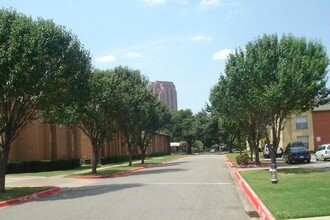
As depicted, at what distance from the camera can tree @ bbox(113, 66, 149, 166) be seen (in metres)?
42.9

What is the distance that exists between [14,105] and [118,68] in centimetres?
2808

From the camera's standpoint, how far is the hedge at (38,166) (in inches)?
1684

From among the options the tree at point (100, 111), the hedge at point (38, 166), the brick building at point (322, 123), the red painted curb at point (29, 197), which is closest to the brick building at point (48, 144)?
the hedge at point (38, 166)

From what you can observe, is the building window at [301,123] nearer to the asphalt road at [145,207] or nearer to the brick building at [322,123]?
the brick building at [322,123]

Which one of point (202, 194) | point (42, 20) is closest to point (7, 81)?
point (42, 20)

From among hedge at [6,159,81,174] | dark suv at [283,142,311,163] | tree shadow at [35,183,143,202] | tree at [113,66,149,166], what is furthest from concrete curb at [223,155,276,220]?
hedge at [6,159,81,174]

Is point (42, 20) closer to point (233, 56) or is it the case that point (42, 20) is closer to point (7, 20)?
point (7, 20)

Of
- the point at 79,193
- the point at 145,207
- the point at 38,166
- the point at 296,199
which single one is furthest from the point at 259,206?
the point at 38,166

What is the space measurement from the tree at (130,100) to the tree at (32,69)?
54.9ft

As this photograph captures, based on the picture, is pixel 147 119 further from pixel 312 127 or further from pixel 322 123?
pixel 322 123

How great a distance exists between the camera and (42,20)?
23047 millimetres

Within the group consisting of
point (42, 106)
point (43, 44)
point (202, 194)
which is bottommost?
point (202, 194)

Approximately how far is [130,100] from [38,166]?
33.7 ft

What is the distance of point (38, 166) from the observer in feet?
147
